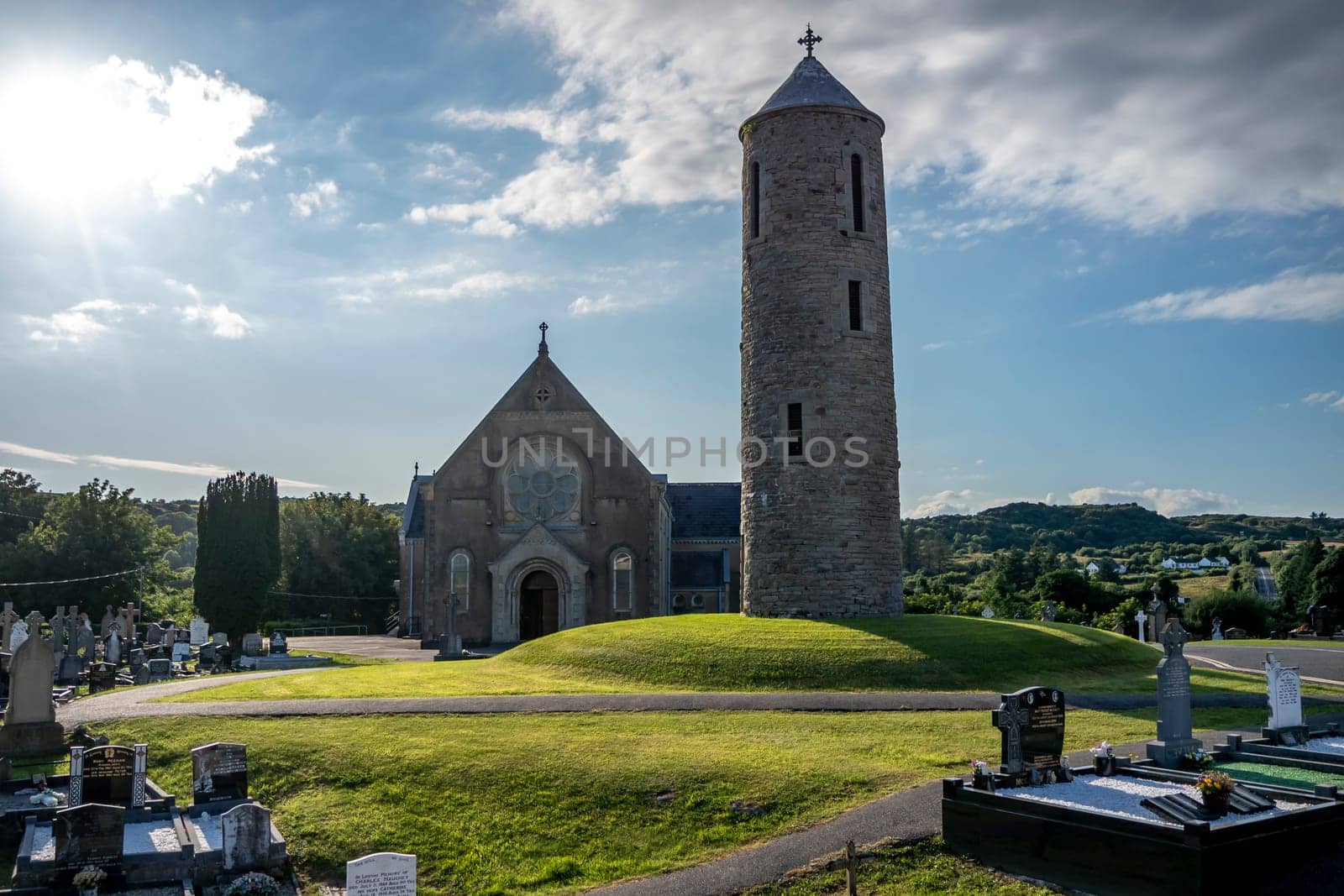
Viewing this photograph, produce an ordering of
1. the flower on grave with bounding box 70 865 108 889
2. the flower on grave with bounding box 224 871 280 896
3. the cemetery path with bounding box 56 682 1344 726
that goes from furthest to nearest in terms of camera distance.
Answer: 1. the cemetery path with bounding box 56 682 1344 726
2. the flower on grave with bounding box 224 871 280 896
3. the flower on grave with bounding box 70 865 108 889

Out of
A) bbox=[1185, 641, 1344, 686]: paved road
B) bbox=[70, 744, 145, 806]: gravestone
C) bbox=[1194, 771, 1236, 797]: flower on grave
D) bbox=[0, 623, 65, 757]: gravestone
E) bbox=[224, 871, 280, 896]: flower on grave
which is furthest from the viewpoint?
bbox=[1185, 641, 1344, 686]: paved road

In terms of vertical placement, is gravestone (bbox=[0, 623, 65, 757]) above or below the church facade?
Result: below

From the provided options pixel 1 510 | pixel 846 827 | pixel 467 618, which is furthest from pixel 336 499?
pixel 846 827

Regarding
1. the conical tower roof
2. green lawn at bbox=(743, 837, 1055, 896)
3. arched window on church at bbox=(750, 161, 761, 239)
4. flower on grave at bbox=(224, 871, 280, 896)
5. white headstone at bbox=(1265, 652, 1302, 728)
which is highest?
the conical tower roof

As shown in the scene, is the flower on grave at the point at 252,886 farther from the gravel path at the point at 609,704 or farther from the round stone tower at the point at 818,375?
the round stone tower at the point at 818,375

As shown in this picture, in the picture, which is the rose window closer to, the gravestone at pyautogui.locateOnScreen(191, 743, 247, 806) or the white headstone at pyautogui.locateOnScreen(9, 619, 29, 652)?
the white headstone at pyautogui.locateOnScreen(9, 619, 29, 652)

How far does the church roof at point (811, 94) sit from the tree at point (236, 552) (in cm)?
2830

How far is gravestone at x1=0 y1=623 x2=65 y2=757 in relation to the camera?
18750 mm

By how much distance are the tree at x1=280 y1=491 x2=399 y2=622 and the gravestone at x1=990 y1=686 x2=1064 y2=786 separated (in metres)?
58.0

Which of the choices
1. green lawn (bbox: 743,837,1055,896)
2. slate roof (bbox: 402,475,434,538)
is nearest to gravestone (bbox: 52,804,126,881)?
green lawn (bbox: 743,837,1055,896)

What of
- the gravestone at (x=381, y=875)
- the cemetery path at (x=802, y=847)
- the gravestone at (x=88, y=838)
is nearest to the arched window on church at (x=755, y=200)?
the cemetery path at (x=802, y=847)

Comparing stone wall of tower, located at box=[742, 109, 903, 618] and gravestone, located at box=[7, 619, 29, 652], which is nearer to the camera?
stone wall of tower, located at box=[742, 109, 903, 618]

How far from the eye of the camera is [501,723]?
1844cm

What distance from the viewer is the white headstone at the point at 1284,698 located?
16188mm
